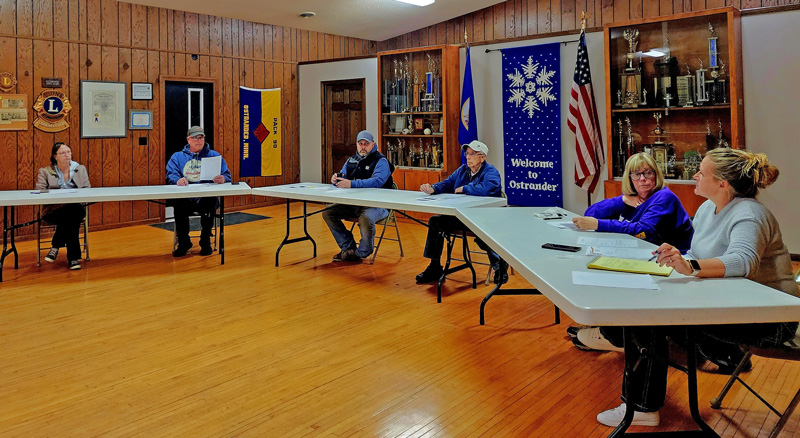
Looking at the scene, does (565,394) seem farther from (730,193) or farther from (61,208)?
(61,208)

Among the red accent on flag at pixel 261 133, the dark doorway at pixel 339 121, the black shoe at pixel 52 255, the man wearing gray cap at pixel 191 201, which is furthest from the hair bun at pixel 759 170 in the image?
the red accent on flag at pixel 261 133

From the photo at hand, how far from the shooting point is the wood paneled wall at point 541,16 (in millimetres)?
6969

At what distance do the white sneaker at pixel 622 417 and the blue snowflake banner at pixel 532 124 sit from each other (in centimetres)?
406

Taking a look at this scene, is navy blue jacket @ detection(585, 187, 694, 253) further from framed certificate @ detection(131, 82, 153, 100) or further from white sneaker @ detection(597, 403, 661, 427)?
framed certificate @ detection(131, 82, 153, 100)

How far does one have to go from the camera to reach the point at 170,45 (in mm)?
7441

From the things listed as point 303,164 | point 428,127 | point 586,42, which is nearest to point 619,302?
point 586,42

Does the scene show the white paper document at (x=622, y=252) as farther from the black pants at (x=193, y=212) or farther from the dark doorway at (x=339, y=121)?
the dark doorway at (x=339, y=121)

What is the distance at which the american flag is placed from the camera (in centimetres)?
572

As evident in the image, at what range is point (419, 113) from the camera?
712 centimetres

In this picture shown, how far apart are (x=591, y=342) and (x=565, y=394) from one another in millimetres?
253

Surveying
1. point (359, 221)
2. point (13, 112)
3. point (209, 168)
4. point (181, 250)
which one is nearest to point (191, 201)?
point (209, 168)

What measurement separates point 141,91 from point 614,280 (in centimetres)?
680

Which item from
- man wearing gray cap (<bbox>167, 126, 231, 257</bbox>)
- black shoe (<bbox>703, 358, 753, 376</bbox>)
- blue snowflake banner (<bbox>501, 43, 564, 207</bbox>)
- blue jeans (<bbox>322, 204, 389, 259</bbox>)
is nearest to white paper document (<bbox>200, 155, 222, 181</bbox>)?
man wearing gray cap (<bbox>167, 126, 231, 257</bbox>)

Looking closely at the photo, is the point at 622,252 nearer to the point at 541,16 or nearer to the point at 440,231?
the point at 440,231
